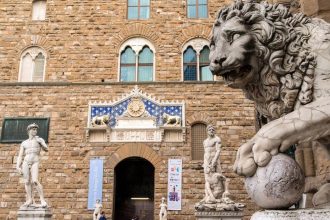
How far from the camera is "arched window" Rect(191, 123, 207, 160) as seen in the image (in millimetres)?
13781

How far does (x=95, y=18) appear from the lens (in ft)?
50.9

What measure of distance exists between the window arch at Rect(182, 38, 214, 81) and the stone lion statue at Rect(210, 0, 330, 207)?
12.7 m

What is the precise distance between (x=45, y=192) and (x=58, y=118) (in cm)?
266

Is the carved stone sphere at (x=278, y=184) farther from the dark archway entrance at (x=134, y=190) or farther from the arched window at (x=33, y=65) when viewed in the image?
the arched window at (x=33, y=65)

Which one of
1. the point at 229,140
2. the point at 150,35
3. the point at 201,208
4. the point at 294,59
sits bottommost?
the point at 201,208

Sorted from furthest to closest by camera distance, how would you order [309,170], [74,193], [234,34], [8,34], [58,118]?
[8,34] → [58,118] → [74,193] → [309,170] → [234,34]

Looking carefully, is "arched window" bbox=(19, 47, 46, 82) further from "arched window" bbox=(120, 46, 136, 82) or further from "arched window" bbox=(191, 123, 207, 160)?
"arched window" bbox=(191, 123, 207, 160)

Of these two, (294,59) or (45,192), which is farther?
(45,192)

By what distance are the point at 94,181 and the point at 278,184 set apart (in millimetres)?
12400

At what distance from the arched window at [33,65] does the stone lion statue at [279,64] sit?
45.9 ft

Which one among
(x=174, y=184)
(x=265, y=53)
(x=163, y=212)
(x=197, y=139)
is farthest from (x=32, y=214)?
(x=265, y=53)

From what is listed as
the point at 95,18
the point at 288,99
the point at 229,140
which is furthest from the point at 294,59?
the point at 95,18

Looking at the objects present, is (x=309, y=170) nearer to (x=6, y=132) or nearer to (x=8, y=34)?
(x=6, y=132)

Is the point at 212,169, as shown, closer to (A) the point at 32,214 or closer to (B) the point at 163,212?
(B) the point at 163,212
